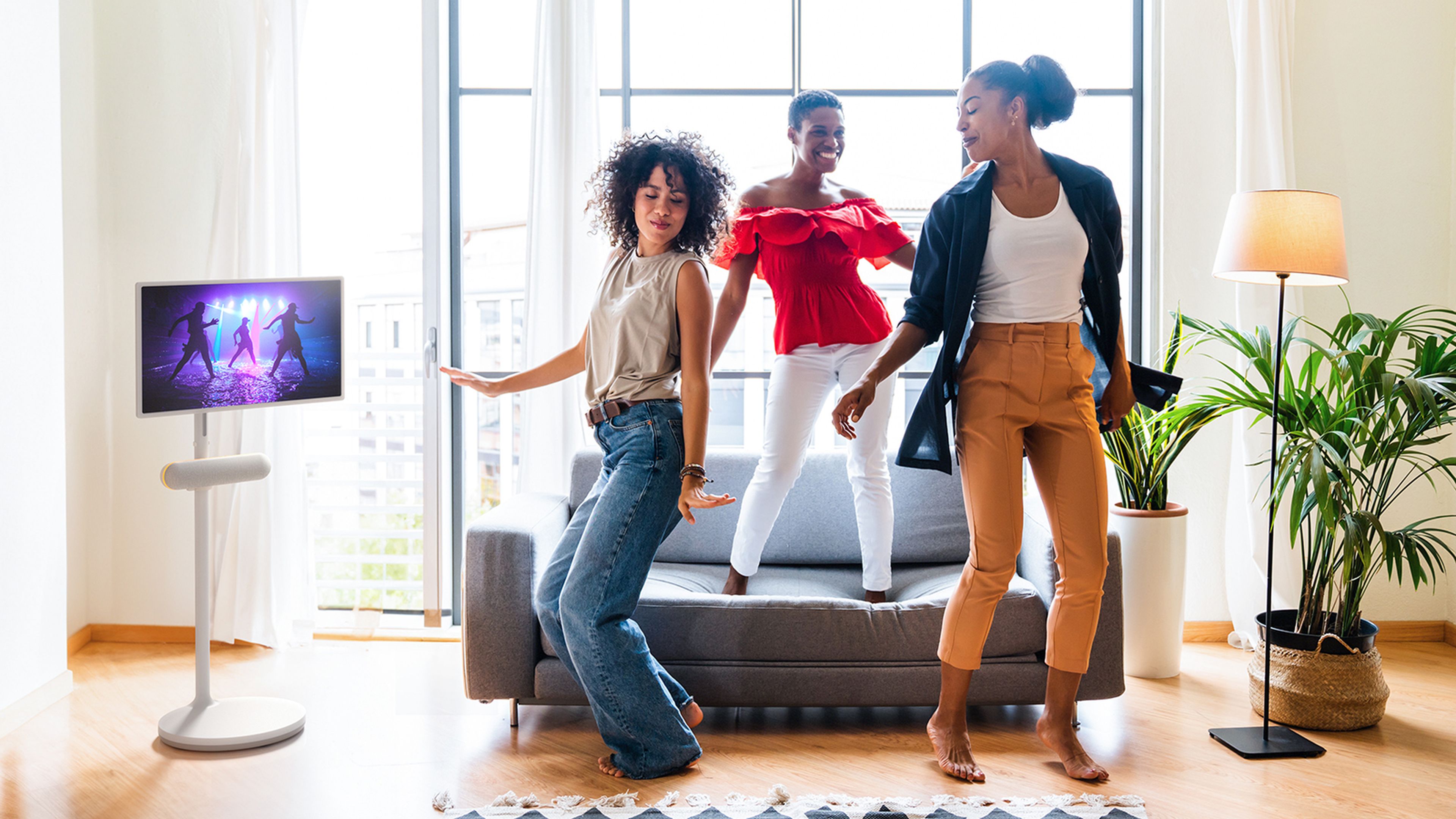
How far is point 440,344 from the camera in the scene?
3.71m

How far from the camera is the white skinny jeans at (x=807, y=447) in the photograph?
9.20ft

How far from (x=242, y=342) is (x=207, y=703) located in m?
0.98

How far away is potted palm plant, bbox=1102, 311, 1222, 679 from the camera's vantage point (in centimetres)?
313

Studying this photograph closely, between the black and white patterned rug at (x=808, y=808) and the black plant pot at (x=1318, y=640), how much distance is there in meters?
0.86

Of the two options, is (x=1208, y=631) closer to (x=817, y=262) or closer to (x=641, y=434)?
(x=817, y=262)

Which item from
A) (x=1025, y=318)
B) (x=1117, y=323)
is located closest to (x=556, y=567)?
(x=1025, y=318)

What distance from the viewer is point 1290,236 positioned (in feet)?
8.66

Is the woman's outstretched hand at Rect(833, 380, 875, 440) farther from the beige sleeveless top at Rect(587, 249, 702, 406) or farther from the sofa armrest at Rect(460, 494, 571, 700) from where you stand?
the sofa armrest at Rect(460, 494, 571, 700)

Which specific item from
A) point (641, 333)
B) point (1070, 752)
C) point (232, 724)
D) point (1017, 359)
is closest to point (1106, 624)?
point (1070, 752)

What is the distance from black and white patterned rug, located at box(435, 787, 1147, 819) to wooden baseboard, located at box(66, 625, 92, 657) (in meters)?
2.01

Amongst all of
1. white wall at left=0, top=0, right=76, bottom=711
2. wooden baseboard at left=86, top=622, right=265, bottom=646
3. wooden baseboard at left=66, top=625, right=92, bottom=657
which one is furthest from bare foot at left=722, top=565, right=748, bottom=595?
wooden baseboard at left=66, top=625, right=92, bottom=657

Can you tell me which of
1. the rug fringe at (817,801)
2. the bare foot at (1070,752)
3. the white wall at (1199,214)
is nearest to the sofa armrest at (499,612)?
the rug fringe at (817,801)

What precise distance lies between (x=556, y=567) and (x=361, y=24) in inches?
98.1

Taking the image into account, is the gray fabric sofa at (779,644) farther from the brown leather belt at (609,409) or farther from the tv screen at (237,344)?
the tv screen at (237,344)
